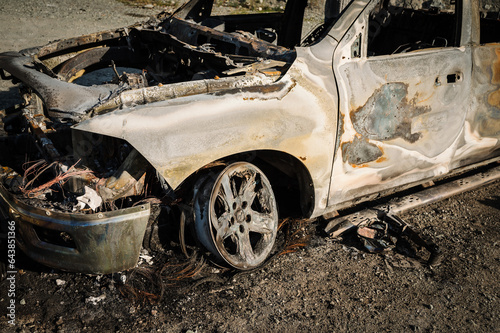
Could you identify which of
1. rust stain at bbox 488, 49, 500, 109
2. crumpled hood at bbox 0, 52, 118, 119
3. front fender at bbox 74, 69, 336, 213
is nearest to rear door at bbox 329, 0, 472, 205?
front fender at bbox 74, 69, 336, 213

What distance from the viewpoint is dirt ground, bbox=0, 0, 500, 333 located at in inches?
93.4

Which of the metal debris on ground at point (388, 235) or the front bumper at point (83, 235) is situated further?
the metal debris on ground at point (388, 235)

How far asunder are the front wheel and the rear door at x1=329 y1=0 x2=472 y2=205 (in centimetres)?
49

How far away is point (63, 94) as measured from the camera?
2.56 metres

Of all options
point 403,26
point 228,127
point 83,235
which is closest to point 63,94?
point 83,235

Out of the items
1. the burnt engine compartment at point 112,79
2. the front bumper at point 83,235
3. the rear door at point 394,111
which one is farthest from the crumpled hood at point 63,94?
the rear door at point 394,111

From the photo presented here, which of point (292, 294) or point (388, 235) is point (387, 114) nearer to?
point (388, 235)

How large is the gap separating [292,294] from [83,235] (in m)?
1.29

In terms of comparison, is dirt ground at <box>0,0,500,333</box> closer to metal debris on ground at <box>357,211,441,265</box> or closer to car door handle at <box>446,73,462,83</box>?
metal debris on ground at <box>357,211,441,265</box>

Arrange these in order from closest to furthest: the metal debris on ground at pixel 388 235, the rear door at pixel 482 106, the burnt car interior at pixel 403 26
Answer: the metal debris on ground at pixel 388 235, the rear door at pixel 482 106, the burnt car interior at pixel 403 26

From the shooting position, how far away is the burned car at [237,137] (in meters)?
2.29

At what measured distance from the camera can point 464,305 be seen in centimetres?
261

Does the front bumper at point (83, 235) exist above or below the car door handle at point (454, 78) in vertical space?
below

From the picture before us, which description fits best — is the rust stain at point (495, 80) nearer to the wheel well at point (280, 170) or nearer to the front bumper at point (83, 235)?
the wheel well at point (280, 170)
